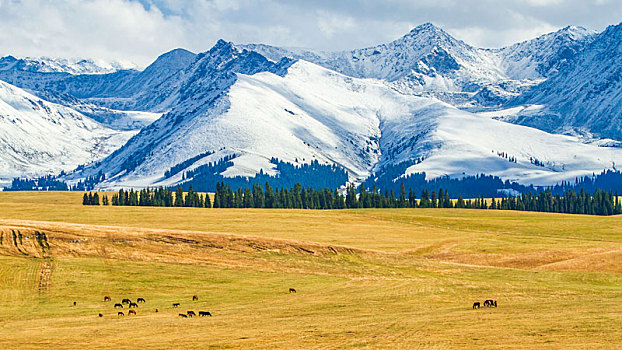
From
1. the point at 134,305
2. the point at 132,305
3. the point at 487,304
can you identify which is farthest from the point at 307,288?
the point at 487,304

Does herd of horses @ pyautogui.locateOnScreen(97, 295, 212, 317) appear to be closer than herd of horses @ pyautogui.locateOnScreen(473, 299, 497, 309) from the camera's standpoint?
Yes

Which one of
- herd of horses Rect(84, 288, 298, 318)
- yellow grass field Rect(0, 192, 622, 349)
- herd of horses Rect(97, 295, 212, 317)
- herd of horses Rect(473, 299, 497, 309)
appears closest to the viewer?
yellow grass field Rect(0, 192, 622, 349)

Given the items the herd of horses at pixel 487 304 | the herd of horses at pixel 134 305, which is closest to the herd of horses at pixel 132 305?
the herd of horses at pixel 134 305

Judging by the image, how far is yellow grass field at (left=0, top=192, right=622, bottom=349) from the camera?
167 feet

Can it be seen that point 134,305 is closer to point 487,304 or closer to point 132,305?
point 132,305

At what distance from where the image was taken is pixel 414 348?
46.6 meters

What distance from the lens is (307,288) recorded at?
266 ft

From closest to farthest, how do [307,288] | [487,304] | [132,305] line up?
[487,304], [132,305], [307,288]

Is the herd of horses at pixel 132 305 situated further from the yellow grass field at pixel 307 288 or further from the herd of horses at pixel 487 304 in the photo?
the herd of horses at pixel 487 304

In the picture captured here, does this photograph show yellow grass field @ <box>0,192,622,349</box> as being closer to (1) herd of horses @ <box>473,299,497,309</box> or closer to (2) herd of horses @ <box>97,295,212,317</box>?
(2) herd of horses @ <box>97,295,212,317</box>

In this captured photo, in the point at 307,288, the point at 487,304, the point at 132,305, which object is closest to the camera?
the point at 487,304

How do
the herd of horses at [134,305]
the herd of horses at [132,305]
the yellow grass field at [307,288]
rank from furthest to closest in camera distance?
the herd of horses at [132,305], the herd of horses at [134,305], the yellow grass field at [307,288]

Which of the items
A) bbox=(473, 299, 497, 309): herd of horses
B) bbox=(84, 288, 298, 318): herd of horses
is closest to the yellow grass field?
bbox=(84, 288, 298, 318): herd of horses

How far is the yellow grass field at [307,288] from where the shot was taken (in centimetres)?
5097
